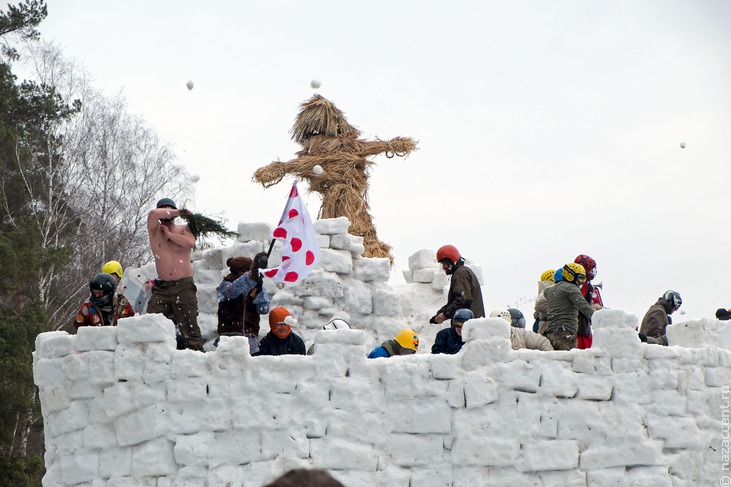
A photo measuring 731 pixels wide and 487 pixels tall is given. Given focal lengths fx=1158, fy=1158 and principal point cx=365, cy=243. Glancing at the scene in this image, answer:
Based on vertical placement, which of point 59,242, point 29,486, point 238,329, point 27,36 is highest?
point 27,36

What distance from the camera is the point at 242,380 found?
356 inches

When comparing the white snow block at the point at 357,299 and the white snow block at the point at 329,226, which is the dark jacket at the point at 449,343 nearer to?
the white snow block at the point at 357,299

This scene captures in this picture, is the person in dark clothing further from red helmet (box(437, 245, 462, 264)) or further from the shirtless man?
red helmet (box(437, 245, 462, 264))

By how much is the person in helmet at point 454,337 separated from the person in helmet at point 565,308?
867 mm

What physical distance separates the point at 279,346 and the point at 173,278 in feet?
3.85

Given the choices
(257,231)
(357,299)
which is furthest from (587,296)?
(257,231)

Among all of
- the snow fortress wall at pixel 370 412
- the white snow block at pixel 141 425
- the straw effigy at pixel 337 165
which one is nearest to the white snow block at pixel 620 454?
the snow fortress wall at pixel 370 412

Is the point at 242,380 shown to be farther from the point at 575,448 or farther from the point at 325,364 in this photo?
the point at 575,448

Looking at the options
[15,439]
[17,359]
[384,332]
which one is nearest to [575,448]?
[384,332]

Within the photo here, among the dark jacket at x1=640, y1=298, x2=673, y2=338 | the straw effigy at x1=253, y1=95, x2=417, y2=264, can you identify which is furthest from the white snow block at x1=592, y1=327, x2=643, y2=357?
the straw effigy at x1=253, y1=95, x2=417, y2=264

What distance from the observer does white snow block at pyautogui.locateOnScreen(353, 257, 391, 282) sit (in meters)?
12.9

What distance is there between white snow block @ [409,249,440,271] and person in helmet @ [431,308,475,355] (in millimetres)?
4379

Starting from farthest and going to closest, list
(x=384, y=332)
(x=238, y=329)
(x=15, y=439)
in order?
1. (x=15, y=439)
2. (x=384, y=332)
3. (x=238, y=329)

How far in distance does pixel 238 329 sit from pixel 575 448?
3.13 m
